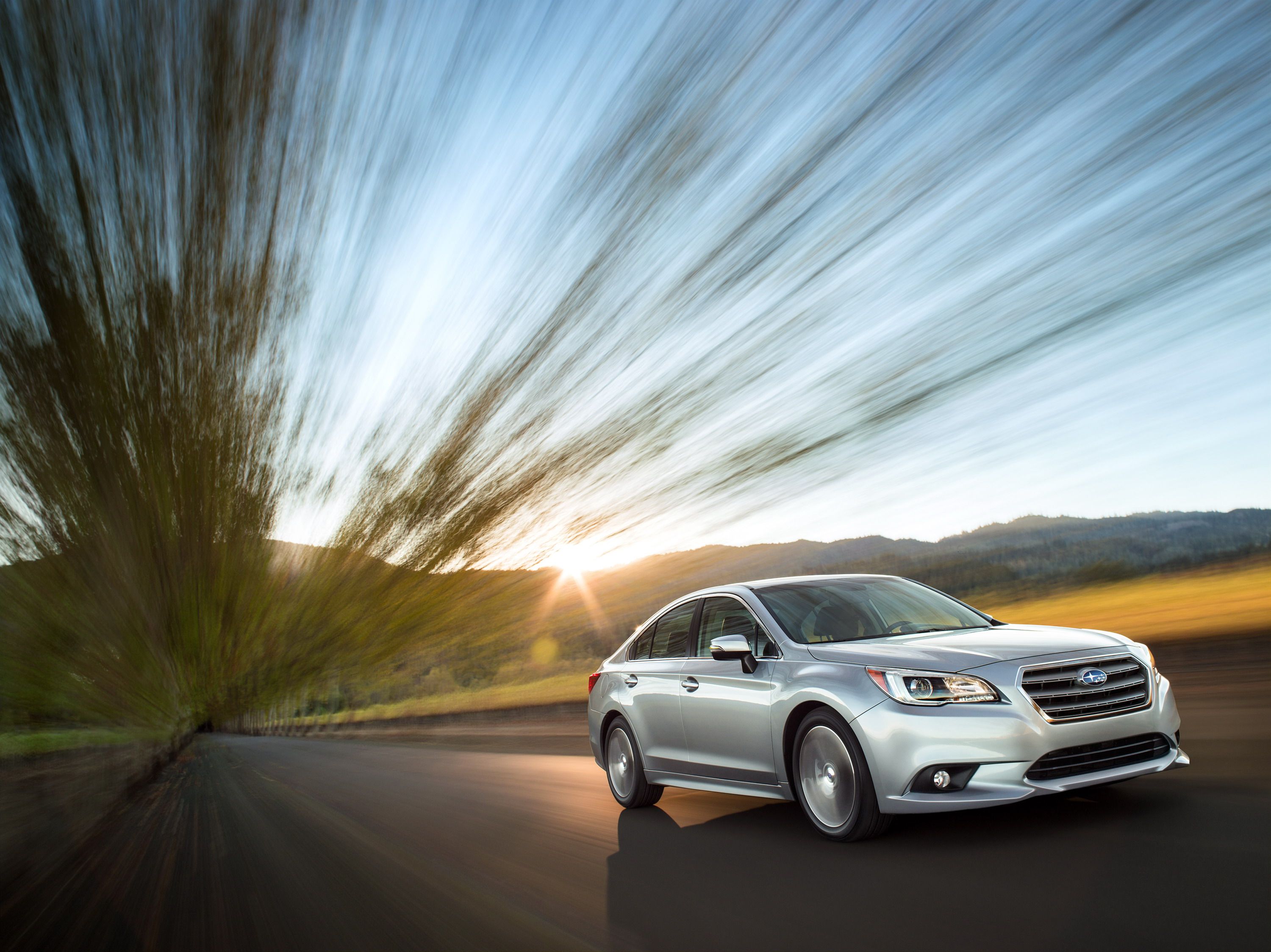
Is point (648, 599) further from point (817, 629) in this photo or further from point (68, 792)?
point (817, 629)

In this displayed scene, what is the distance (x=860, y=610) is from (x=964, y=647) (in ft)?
4.66

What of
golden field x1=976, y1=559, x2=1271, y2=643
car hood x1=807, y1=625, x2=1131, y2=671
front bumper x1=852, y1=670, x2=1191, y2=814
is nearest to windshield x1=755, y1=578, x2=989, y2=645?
car hood x1=807, y1=625, x2=1131, y2=671

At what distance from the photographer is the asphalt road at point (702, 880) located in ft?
13.5

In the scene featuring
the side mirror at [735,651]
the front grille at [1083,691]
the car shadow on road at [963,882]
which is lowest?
the car shadow on road at [963,882]

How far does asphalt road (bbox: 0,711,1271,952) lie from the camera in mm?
4121

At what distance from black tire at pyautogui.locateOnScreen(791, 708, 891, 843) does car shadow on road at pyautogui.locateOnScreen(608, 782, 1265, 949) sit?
14 cm

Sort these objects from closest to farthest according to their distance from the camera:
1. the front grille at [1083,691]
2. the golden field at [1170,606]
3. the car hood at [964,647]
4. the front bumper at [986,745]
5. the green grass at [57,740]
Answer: the front bumper at [986,745]
the front grille at [1083,691]
the car hood at [964,647]
the golden field at [1170,606]
the green grass at [57,740]

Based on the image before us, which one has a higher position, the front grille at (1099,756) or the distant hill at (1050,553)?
the distant hill at (1050,553)

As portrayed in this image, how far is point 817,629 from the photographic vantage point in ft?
22.6

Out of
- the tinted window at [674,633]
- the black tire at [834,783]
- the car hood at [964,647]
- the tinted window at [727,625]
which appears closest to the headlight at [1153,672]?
the car hood at [964,647]

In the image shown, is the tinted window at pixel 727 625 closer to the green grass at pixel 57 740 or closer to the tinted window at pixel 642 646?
the tinted window at pixel 642 646

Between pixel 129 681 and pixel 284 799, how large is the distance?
97.9 feet

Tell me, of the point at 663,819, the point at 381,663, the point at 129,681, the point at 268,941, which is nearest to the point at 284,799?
the point at 663,819

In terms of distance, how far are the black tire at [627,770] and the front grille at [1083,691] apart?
12.2 ft
